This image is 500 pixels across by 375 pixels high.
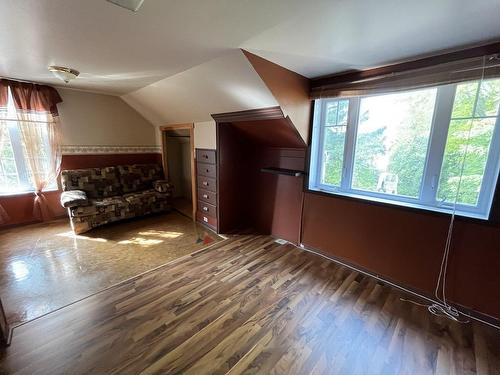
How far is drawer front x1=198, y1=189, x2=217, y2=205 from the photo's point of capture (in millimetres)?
3248

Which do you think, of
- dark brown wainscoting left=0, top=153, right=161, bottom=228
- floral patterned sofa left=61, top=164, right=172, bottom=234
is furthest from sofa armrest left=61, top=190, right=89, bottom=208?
dark brown wainscoting left=0, top=153, right=161, bottom=228

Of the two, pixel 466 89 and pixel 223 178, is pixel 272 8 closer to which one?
pixel 466 89

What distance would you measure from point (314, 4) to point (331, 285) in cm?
221

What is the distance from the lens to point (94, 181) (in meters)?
3.58

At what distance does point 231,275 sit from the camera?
7.27 ft

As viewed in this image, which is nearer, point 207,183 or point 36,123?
point 36,123

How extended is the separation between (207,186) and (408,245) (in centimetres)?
260

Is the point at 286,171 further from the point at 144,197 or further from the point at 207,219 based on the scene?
the point at 144,197

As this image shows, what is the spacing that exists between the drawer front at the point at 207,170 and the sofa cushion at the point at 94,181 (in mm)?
1593

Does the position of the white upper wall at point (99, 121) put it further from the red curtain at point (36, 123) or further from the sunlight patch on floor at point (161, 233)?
the sunlight patch on floor at point (161, 233)

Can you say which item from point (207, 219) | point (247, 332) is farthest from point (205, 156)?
point (247, 332)

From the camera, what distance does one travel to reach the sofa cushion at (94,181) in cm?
338

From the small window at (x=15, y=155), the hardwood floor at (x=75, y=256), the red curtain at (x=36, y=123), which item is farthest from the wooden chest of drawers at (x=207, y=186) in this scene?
the small window at (x=15, y=155)

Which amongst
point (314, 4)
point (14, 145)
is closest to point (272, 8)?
point (314, 4)
